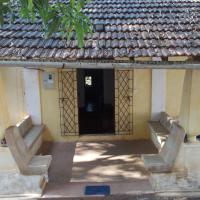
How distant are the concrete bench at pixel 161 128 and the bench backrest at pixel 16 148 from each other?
10.4 ft

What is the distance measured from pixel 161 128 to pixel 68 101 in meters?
2.77

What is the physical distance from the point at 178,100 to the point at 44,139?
162 inches

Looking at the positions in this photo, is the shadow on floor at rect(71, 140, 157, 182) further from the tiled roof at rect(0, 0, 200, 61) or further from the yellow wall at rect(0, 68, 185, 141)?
the tiled roof at rect(0, 0, 200, 61)

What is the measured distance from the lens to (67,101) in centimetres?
876

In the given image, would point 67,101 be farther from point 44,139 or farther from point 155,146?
point 155,146

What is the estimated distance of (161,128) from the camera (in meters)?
8.00

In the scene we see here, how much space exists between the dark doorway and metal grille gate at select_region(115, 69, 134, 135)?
67.1 inches

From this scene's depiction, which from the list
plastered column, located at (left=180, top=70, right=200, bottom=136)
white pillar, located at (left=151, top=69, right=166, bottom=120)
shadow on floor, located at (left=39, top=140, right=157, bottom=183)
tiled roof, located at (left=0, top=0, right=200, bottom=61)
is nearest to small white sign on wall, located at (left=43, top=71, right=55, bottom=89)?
shadow on floor, located at (left=39, top=140, right=157, bottom=183)

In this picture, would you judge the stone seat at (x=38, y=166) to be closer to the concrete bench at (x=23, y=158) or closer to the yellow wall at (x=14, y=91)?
the concrete bench at (x=23, y=158)

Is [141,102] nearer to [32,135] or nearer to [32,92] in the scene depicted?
[32,92]

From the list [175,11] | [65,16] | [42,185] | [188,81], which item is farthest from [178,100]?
[65,16]

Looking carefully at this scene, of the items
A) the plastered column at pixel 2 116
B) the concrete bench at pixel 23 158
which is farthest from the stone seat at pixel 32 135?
the plastered column at pixel 2 116

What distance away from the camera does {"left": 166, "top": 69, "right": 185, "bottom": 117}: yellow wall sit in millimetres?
8711

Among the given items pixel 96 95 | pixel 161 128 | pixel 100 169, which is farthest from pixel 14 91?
pixel 96 95
